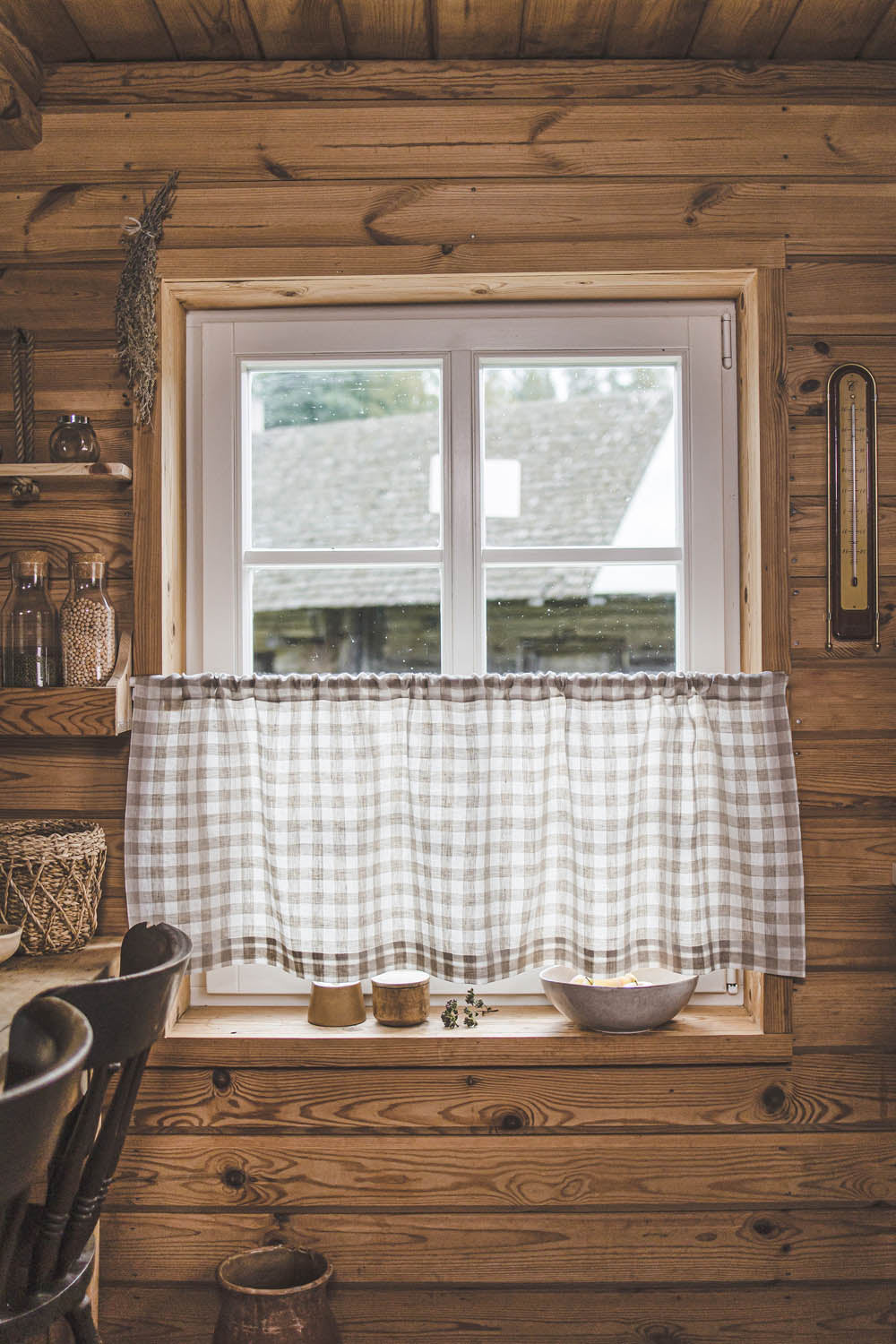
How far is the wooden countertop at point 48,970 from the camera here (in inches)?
57.4

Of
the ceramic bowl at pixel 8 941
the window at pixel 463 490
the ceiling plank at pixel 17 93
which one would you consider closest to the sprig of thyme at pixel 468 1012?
the window at pixel 463 490

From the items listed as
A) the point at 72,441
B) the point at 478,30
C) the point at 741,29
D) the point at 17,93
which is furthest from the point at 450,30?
the point at 72,441

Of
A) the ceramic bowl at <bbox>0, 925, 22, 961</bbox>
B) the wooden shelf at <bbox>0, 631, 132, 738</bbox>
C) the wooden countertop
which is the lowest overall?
the wooden countertop

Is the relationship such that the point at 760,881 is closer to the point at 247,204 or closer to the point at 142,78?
the point at 247,204

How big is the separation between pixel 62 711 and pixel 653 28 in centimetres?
168

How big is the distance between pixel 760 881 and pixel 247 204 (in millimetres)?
1629

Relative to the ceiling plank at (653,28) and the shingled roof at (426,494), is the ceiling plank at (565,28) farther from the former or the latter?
the shingled roof at (426,494)

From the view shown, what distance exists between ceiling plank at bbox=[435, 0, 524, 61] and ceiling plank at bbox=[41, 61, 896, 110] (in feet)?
0.06

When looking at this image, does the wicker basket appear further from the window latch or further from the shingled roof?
the window latch

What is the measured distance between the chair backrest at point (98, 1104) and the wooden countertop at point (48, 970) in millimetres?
241

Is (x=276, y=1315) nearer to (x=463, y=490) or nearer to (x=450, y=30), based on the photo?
(x=463, y=490)

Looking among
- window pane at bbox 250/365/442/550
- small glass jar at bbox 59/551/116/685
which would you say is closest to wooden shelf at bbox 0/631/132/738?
small glass jar at bbox 59/551/116/685

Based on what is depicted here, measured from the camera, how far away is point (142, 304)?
188 centimetres

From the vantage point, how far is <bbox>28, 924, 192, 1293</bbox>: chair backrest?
3.56 ft
